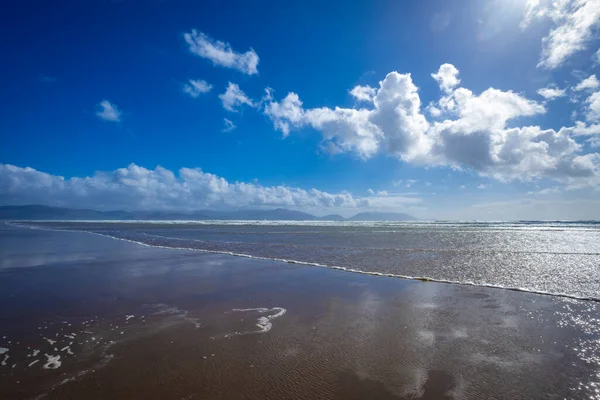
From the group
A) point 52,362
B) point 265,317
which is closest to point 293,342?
point 265,317

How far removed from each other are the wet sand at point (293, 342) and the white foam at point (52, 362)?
0.04m

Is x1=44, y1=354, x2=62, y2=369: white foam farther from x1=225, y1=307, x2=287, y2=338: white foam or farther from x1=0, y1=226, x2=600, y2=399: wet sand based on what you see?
x1=225, y1=307, x2=287, y2=338: white foam

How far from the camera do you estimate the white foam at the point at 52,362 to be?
5398 mm

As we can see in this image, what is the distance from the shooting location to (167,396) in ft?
14.7

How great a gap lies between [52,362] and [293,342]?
4606mm

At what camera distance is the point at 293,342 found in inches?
259

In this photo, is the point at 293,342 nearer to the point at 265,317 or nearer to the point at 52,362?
the point at 265,317

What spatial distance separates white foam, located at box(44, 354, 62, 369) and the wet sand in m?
0.04

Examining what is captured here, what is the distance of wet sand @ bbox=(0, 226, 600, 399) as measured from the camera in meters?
4.77

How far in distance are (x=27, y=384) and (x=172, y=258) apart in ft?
49.3

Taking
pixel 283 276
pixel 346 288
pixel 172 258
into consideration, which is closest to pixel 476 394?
pixel 346 288

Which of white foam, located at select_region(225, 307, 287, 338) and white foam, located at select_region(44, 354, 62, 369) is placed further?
white foam, located at select_region(225, 307, 287, 338)

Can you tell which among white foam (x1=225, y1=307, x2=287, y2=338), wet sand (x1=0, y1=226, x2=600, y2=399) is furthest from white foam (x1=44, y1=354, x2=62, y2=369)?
white foam (x1=225, y1=307, x2=287, y2=338)

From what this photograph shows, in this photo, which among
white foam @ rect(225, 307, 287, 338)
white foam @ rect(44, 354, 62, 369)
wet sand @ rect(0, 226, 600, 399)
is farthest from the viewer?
white foam @ rect(225, 307, 287, 338)
